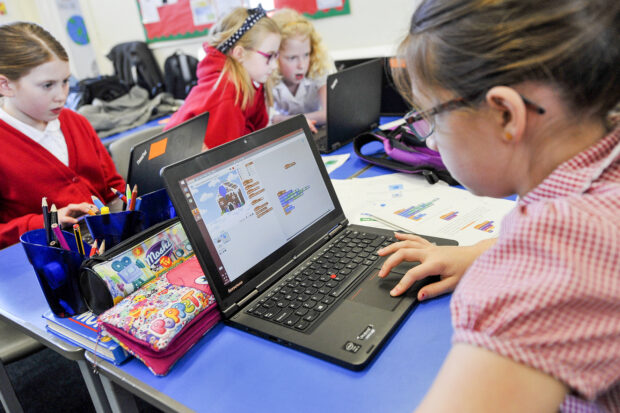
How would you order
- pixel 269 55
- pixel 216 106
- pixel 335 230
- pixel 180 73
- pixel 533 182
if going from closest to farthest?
pixel 533 182, pixel 335 230, pixel 216 106, pixel 269 55, pixel 180 73

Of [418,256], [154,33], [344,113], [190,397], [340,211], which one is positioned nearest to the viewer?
[190,397]

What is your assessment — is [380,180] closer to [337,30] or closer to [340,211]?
[340,211]

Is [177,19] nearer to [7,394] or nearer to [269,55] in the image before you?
[269,55]

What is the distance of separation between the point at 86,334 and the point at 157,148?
0.42m

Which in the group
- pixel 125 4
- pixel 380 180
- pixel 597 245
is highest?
pixel 125 4

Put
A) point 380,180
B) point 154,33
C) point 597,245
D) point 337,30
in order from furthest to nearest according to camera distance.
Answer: point 154,33 < point 337,30 < point 380,180 < point 597,245

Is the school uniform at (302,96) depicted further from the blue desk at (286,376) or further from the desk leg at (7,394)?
the blue desk at (286,376)

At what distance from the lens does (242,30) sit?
5.81ft

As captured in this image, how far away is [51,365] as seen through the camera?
5.86ft

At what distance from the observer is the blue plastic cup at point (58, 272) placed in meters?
0.76

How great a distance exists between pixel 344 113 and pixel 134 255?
1.02 metres

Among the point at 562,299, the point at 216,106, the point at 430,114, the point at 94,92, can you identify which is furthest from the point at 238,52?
the point at 94,92

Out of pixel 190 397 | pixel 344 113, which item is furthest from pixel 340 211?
pixel 344 113

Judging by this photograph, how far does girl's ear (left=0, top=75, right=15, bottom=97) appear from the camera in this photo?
52.6 inches
